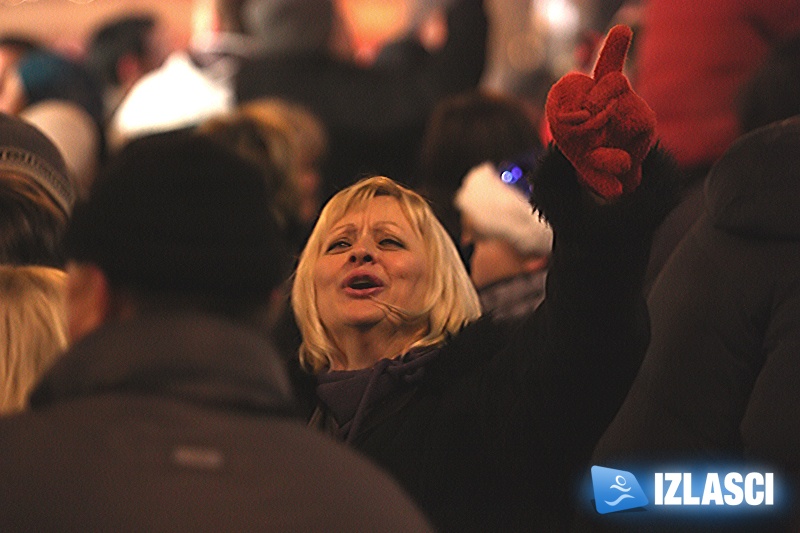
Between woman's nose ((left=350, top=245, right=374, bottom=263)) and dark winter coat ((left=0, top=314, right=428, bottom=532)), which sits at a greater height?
dark winter coat ((left=0, top=314, right=428, bottom=532))

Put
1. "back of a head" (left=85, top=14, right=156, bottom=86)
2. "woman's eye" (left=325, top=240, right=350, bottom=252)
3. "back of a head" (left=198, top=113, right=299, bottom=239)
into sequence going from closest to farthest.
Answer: "woman's eye" (left=325, top=240, right=350, bottom=252), "back of a head" (left=198, top=113, right=299, bottom=239), "back of a head" (left=85, top=14, right=156, bottom=86)

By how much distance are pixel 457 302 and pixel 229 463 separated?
4.40 ft

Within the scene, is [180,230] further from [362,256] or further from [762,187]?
[762,187]

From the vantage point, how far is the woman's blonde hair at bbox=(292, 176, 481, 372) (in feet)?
9.96

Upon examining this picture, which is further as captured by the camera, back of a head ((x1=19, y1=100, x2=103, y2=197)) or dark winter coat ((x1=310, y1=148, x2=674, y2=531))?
back of a head ((x1=19, y1=100, x2=103, y2=197))

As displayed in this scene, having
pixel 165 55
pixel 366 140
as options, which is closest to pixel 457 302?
pixel 366 140

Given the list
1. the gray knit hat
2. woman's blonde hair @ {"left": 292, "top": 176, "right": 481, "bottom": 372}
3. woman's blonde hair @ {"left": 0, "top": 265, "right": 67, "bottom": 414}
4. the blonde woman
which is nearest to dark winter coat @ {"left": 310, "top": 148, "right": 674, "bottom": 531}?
the blonde woman

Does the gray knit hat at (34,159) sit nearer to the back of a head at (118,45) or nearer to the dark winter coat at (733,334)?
the dark winter coat at (733,334)

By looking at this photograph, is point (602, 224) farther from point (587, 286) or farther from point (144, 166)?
point (144, 166)

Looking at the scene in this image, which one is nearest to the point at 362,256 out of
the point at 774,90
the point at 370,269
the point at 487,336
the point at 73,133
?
the point at 370,269

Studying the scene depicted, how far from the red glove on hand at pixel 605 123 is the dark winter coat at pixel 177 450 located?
79cm

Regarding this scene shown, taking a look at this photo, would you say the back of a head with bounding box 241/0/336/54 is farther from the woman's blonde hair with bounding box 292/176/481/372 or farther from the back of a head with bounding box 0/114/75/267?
the woman's blonde hair with bounding box 292/176/481/372

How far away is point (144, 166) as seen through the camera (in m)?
2.02

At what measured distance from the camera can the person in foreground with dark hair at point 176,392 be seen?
173 cm
